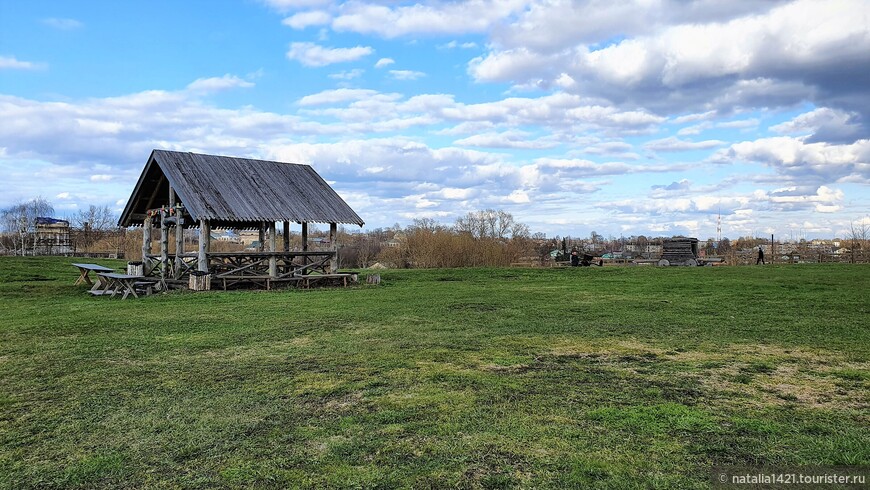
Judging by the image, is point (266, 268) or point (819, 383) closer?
point (819, 383)

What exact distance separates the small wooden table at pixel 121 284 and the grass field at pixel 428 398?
4.15 m

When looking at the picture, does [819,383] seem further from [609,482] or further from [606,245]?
[606,245]

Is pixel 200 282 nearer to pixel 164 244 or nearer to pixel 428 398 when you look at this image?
pixel 164 244

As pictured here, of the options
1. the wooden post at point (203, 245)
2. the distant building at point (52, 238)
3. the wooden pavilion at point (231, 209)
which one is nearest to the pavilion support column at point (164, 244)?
the wooden pavilion at point (231, 209)

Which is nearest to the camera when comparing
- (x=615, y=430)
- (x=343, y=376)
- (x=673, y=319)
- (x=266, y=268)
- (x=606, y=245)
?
(x=615, y=430)

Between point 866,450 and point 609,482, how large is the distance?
183cm

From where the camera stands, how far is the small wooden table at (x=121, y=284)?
15.8 metres

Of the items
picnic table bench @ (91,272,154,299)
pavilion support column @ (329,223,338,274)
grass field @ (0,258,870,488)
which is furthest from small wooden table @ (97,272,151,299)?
pavilion support column @ (329,223,338,274)

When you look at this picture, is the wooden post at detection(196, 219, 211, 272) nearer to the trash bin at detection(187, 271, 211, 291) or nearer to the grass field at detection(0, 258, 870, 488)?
the trash bin at detection(187, 271, 211, 291)

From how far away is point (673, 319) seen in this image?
10867 mm

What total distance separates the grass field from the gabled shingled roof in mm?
6906

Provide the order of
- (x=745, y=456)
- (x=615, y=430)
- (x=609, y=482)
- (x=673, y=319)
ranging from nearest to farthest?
(x=609, y=482) → (x=745, y=456) → (x=615, y=430) → (x=673, y=319)

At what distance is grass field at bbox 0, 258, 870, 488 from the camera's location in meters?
3.70

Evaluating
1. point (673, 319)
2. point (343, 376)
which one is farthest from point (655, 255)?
point (343, 376)
